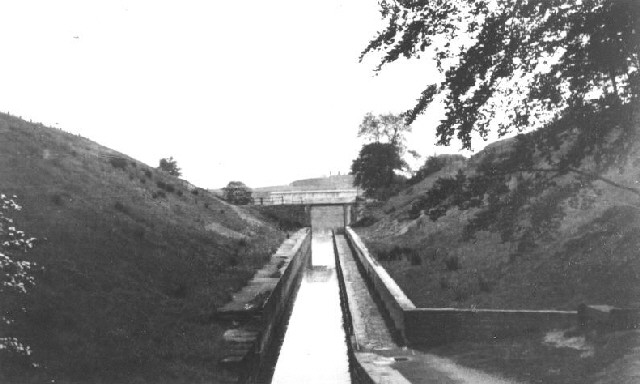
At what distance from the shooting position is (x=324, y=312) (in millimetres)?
18953

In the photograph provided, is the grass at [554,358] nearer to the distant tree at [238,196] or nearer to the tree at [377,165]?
the distant tree at [238,196]

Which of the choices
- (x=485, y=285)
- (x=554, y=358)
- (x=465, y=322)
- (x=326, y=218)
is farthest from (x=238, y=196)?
(x=554, y=358)

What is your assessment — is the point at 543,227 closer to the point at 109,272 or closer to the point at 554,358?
the point at 554,358

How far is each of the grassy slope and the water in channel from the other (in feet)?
6.49

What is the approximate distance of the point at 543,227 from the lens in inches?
320

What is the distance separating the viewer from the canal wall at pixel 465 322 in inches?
368

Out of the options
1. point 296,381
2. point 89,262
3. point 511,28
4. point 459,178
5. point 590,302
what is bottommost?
point 296,381

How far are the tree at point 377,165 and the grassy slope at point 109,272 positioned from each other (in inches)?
1635

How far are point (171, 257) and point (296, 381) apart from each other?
7.02 meters

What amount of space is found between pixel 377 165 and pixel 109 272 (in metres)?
54.2

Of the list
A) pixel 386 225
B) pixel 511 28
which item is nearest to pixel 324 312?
pixel 511 28

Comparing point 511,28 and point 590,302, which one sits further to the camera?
point 590,302

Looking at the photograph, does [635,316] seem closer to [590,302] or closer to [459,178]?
[590,302]

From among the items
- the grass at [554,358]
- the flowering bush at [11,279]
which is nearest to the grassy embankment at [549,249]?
the grass at [554,358]
